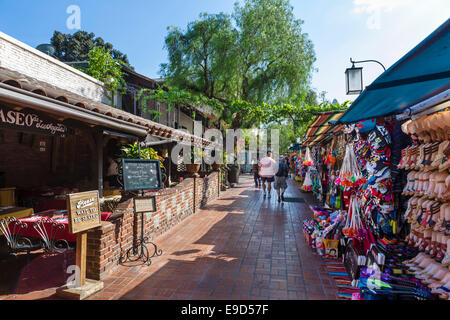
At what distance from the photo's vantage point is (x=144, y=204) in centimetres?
399

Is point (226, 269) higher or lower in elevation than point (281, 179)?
lower

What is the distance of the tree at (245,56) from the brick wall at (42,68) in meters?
4.47

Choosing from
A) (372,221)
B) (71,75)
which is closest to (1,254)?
(372,221)

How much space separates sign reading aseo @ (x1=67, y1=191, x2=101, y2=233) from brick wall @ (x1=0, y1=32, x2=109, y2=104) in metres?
5.37

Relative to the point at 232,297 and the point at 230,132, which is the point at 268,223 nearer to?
the point at 232,297

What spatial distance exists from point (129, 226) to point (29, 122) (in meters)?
2.14

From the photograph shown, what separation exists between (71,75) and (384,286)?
34.6 feet

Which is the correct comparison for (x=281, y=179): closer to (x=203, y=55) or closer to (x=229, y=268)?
(x=229, y=268)

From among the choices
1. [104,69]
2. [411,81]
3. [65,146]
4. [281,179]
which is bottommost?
[281,179]

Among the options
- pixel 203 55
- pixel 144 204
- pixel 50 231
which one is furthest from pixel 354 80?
pixel 203 55

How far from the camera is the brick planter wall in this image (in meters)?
3.31

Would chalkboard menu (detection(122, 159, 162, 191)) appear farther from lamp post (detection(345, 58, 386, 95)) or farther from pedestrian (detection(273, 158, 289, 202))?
pedestrian (detection(273, 158, 289, 202))
